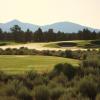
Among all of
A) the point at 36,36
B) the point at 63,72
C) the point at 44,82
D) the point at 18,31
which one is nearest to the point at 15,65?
the point at 63,72

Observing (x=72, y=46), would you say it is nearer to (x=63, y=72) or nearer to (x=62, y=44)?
(x=62, y=44)

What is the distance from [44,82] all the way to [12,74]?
8.17 feet

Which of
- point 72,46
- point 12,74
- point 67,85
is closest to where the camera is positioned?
point 67,85

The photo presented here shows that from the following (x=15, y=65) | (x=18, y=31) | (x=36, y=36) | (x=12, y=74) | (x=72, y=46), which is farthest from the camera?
(x=18, y=31)

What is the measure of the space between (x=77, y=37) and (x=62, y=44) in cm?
3917

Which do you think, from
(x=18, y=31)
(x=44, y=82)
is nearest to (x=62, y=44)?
(x=18, y=31)

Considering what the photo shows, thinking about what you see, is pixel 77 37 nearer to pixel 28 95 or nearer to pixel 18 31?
pixel 18 31

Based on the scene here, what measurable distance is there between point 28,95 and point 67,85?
3.60 m

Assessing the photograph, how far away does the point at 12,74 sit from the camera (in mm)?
20828

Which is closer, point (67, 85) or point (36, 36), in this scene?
point (67, 85)

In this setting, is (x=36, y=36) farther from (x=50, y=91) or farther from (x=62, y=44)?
(x=50, y=91)

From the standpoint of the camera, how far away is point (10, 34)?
122312 millimetres

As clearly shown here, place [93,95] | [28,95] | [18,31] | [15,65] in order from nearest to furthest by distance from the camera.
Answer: [28,95]
[93,95]
[15,65]
[18,31]

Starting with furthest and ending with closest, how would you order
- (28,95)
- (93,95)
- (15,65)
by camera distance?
(15,65) < (93,95) < (28,95)
